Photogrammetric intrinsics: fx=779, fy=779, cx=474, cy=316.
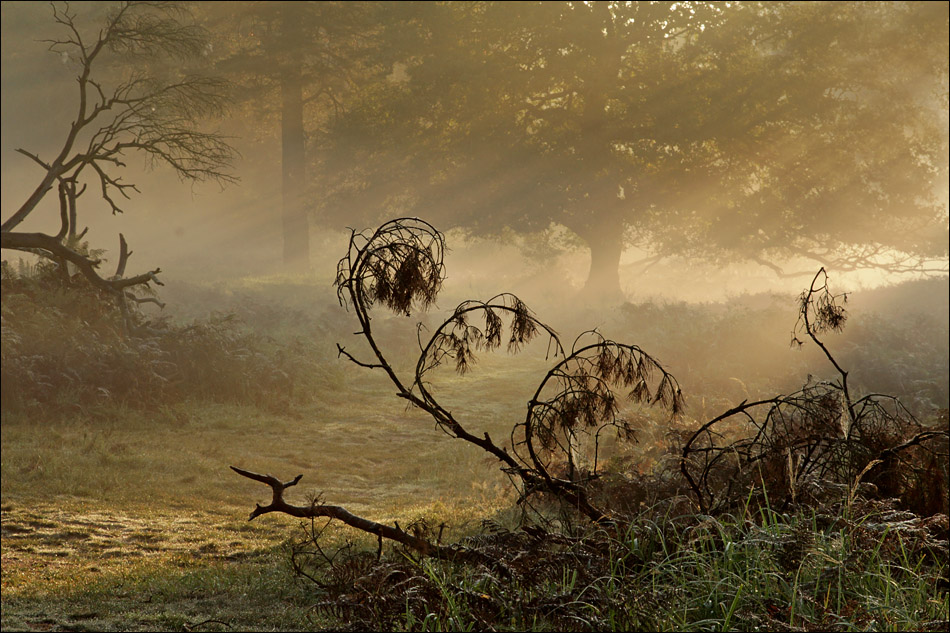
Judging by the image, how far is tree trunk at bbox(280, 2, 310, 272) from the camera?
28.7 m

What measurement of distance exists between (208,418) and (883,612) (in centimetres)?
1304

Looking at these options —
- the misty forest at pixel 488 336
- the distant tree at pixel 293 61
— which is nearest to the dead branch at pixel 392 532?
the misty forest at pixel 488 336

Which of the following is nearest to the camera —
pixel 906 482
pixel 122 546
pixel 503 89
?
pixel 906 482

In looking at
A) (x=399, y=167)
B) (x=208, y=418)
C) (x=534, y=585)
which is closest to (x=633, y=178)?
(x=399, y=167)

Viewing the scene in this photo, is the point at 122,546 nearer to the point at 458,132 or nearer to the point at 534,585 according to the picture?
the point at 534,585

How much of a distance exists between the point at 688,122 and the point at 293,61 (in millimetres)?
15193

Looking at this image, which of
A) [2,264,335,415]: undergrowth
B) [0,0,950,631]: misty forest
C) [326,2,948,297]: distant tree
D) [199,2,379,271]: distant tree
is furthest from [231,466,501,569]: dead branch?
[199,2,379,271]: distant tree

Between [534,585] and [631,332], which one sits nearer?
[534,585]

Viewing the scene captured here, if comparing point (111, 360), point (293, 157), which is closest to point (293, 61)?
point (293, 157)

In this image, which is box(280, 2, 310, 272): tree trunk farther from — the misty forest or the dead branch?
the dead branch

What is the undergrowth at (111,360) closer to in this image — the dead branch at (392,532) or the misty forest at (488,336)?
the misty forest at (488,336)

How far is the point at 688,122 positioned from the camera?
2255cm

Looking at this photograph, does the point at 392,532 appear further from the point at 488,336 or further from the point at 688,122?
the point at 688,122

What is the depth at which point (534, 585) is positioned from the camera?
11.7 feet
